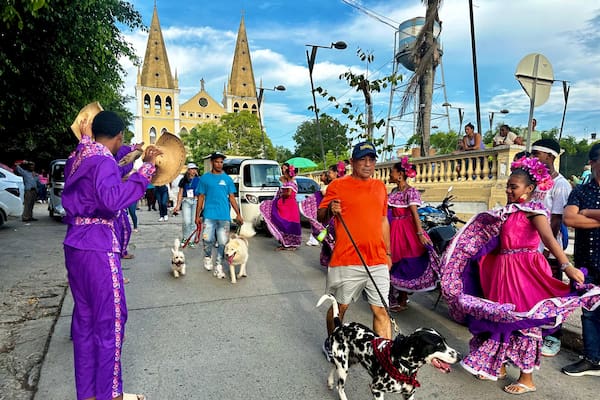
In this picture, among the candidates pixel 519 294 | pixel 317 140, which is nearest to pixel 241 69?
pixel 317 140

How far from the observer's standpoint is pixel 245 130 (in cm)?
5228

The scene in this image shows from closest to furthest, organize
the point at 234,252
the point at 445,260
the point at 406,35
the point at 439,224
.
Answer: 1. the point at 445,260
2. the point at 439,224
3. the point at 234,252
4. the point at 406,35

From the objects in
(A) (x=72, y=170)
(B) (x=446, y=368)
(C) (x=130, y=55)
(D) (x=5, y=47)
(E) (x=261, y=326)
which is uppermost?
(C) (x=130, y=55)

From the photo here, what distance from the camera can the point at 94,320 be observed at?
2.43 meters

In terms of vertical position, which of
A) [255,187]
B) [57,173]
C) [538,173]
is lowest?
[255,187]

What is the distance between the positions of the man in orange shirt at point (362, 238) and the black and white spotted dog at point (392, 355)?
517 millimetres

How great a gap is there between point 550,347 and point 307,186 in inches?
395

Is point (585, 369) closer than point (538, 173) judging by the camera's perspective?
Result: No

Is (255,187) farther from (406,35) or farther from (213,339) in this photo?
(406,35)

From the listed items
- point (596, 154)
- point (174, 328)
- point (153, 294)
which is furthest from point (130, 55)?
point (596, 154)

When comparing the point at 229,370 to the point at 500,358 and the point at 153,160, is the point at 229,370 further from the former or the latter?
the point at 500,358

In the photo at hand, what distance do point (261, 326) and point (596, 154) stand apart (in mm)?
3782

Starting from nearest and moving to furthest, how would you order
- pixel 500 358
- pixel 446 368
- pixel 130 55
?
pixel 446 368, pixel 500 358, pixel 130 55

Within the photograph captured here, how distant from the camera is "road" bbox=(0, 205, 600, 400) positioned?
3.11m
